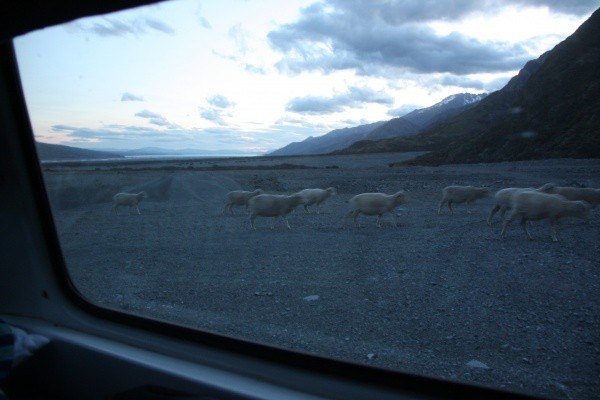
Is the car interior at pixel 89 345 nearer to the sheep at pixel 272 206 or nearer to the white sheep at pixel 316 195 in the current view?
the sheep at pixel 272 206

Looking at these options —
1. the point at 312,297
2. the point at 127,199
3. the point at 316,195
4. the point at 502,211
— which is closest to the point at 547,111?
the point at 502,211

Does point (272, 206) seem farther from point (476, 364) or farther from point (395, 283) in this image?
point (476, 364)

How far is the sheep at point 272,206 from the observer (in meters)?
8.62

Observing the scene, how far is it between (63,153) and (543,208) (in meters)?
4.79

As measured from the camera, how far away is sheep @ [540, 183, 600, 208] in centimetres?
446

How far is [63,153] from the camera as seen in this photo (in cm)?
405

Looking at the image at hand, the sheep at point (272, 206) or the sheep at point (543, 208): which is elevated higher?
the sheep at point (543, 208)

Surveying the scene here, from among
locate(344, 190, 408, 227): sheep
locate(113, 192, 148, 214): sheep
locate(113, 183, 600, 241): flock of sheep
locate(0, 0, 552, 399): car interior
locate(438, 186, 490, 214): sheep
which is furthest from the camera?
locate(113, 192, 148, 214): sheep

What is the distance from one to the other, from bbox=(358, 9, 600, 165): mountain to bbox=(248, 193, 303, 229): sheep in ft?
11.9

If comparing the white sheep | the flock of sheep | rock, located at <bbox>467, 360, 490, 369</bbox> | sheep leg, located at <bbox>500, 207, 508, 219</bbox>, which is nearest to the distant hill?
rock, located at <bbox>467, 360, 490, 369</bbox>

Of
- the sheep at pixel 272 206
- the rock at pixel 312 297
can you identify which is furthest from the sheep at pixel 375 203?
the rock at pixel 312 297

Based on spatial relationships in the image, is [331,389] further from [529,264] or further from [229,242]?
[229,242]

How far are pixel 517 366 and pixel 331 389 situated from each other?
86 cm

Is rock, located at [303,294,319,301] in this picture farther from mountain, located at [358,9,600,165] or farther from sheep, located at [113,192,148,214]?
sheep, located at [113,192,148,214]
